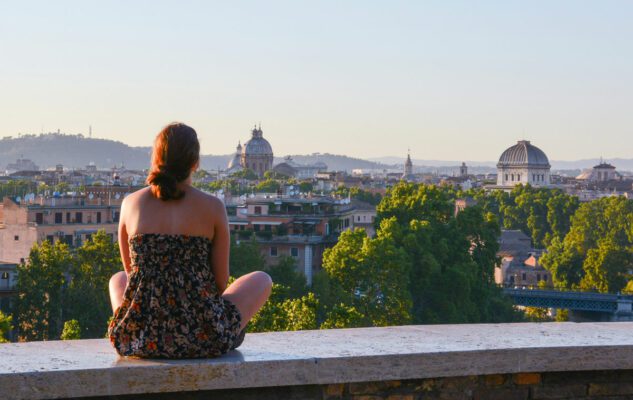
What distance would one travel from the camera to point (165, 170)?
7207 mm

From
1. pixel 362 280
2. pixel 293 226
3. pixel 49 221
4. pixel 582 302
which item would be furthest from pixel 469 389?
pixel 49 221

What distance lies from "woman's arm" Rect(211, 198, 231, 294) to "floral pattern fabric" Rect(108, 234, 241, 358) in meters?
0.04

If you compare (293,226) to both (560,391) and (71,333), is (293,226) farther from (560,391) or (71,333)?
(560,391)

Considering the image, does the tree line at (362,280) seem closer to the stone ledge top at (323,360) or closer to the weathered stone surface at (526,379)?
the stone ledge top at (323,360)

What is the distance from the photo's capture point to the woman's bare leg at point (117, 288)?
7.28m

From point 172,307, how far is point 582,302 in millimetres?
59227

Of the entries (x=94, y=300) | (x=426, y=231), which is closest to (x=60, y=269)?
(x=94, y=300)

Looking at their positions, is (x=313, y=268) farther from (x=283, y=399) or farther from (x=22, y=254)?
(x=283, y=399)

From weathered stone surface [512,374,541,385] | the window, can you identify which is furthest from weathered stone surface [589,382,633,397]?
the window

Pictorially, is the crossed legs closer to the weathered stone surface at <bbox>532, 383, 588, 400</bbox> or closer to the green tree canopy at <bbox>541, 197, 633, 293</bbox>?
the weathered stone surface at <bbox>532, 383, 588, 400</bbox>

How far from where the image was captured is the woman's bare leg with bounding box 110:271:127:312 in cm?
728

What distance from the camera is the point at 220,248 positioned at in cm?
734

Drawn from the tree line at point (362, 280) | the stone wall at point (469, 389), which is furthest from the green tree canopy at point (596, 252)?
the stone wall at point (469, 389)

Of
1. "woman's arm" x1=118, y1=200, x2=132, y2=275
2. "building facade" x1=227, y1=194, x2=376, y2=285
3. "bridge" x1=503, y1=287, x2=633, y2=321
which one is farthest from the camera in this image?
"building facade" x1=227, y1=194, x2=376, y2=285
